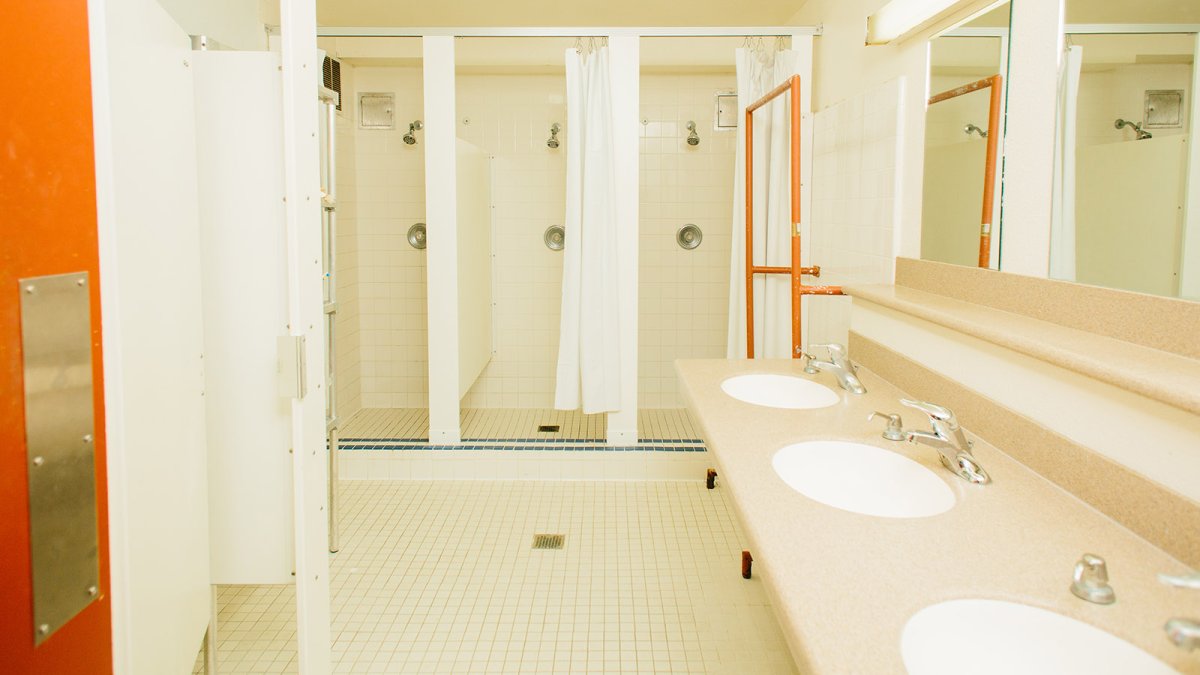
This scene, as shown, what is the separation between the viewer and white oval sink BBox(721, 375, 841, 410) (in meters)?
2.08

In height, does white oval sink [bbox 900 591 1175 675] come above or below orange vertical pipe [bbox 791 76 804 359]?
below

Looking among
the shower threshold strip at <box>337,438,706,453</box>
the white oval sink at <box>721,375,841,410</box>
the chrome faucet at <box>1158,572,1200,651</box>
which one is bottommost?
the shower threshold strip at <box>337,438,706,453</box>

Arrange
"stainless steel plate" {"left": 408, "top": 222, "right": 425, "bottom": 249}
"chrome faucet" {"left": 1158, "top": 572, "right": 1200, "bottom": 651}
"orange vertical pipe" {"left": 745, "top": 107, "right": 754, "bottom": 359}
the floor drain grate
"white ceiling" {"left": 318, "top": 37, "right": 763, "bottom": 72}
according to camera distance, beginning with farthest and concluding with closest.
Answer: "stainless steel plate" {"left": 408, "top": 222, "right": 425, "bottom": 249} → "white ceiling" {"left": 318, "top": 37, "right": 763, "bottom": 72} → "orange vertical pipe" {"left": 745, "top": 107, "right": 754, "bottom": 359} → the floor drain grate → "chrome faucet" {"left": 1158, "top": 572, "right": 1200, "bottom": 651}

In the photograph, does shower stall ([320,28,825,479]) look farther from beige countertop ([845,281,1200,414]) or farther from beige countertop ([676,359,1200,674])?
beige countertop ([676,359,1200,674])

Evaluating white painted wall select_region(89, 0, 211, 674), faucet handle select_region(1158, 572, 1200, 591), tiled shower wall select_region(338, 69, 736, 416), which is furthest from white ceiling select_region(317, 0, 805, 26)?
faucet handle select_region(1158, 572, 1200, 591)

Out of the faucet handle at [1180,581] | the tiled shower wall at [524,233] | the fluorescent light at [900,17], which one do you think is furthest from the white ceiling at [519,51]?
the faucet handle at [1180,581]

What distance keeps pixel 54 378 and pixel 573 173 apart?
2537mm

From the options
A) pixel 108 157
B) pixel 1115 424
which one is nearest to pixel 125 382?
pixel 108 157

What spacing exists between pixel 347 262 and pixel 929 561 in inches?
148

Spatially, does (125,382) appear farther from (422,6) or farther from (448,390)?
(422,6)

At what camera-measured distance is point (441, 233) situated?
345 cm

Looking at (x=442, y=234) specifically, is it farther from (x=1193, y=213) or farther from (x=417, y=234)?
(x=1193, y=213)

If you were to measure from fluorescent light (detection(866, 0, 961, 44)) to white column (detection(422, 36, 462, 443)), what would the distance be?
1.87 m

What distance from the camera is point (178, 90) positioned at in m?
1.55
